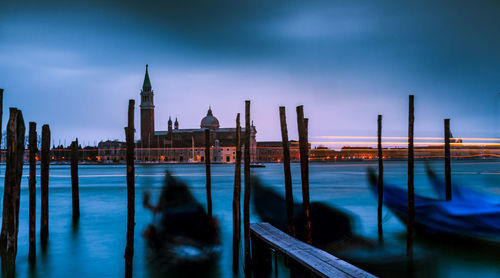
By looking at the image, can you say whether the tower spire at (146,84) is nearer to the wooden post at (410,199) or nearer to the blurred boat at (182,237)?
the blurred boat at (182,237)

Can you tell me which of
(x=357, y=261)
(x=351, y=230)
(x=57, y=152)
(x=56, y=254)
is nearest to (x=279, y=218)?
(x=351, y=230)

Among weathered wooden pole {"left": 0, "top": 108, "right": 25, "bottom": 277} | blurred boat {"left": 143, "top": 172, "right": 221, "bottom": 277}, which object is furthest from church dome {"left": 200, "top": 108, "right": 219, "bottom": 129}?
weathered wooden pole {"left": 0, "top": 108, "right": 25, "bottom": 277}

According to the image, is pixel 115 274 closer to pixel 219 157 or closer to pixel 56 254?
pixel 56 254

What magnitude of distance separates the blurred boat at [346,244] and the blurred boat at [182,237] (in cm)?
120

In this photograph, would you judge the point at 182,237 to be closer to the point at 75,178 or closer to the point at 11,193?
the point at 11,193

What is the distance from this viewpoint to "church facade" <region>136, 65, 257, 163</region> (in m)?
71.4

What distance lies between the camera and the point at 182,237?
7434 millimetres

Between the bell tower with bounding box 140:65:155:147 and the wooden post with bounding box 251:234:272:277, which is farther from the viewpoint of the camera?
the bell tower with bounding box 140:65:155:147

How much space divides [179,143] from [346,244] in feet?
223

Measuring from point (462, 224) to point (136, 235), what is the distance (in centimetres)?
557

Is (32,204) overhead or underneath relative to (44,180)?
underneath

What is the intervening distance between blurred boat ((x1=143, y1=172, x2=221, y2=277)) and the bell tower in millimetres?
62038

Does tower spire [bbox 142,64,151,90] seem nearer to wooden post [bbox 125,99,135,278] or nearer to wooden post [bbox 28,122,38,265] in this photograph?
wooden post [bbox 28,122,38,265]

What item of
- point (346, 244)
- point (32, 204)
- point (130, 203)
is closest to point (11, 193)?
point (130, 203)
